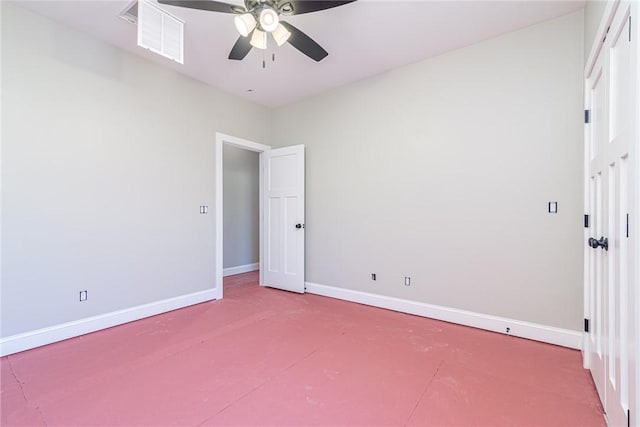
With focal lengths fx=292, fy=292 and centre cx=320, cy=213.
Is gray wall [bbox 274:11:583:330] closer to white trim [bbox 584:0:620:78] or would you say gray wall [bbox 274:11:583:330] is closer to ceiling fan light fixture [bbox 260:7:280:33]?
white trim [bbox 584:0:620:78]

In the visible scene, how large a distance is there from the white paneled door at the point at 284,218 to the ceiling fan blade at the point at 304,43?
1.78 metres

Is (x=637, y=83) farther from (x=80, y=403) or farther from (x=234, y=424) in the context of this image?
(x=80, y=403)

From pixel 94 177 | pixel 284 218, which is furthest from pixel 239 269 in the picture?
pixel 94 177

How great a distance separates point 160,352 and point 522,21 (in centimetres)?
440

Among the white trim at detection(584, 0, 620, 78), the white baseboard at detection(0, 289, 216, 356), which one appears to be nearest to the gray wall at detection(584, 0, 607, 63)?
the white trim at detection(584, 0, 620, 78)

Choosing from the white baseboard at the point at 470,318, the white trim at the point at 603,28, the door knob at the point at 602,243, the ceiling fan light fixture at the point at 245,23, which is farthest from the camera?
the white baseboard at the point at 470,318

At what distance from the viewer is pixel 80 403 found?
1.83m

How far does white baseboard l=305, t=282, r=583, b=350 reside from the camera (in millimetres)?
2605

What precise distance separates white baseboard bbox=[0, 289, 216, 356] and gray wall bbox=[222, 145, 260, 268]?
1984 millimetres

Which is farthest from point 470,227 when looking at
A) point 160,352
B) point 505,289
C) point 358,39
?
point 160,352

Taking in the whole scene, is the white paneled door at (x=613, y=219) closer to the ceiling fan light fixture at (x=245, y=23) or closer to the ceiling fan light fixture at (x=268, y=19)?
the ceiling fan light fixture at (x=268, y=19)

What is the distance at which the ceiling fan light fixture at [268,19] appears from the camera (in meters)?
2.14

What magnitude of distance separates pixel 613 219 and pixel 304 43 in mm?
2482

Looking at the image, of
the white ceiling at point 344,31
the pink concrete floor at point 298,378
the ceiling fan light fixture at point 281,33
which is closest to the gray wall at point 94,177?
the white ceiling at point 344,31
